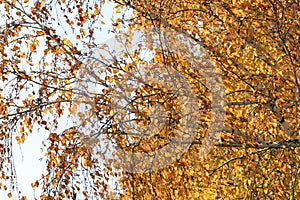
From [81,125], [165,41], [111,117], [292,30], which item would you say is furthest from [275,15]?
[81,125]

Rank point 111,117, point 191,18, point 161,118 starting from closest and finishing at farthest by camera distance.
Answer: point 111,117 → point 161,118 → point 191,18

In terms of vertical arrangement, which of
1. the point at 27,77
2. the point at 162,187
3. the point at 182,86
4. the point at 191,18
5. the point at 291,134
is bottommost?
the point at 162,187

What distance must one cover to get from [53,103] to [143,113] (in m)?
1.18

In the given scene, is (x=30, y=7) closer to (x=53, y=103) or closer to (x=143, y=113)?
(x=53, y=103)

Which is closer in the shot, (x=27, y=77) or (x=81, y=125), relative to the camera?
(x=81, y=125)

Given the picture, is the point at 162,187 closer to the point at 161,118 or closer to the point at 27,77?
the point at 161,118

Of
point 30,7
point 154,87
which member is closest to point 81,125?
point 154,87

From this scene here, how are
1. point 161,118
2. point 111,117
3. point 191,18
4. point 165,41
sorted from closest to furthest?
point 111,117
point 161,118
point 165,41
point 191,18

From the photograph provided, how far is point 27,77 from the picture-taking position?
19.5ft

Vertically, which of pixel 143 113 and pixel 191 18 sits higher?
pixel 191 18

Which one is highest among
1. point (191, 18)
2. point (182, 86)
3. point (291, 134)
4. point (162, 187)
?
point (191, 18)

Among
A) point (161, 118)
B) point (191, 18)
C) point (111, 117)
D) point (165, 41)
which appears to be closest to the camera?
point (111, 117)

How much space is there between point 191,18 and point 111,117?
68.4 inches

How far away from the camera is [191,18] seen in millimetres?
6180
